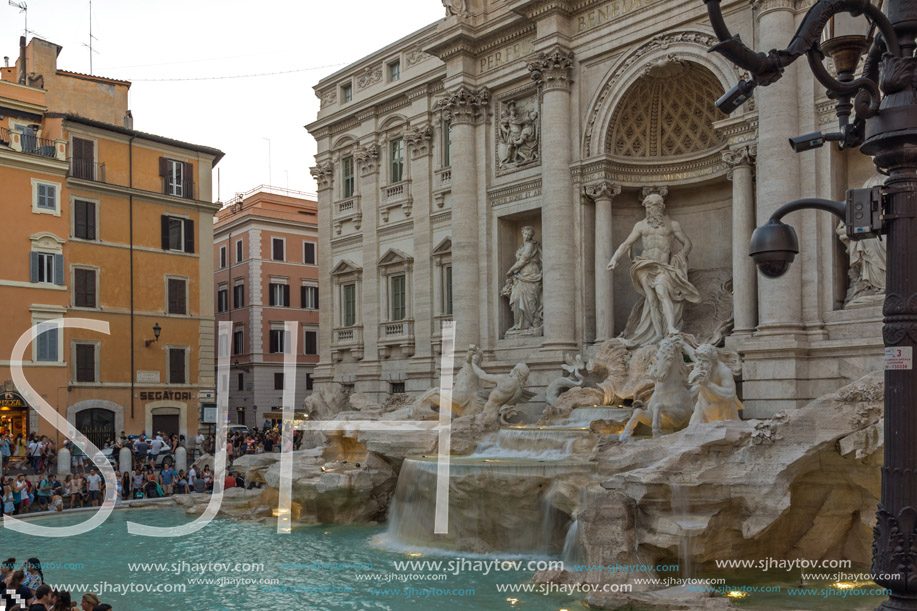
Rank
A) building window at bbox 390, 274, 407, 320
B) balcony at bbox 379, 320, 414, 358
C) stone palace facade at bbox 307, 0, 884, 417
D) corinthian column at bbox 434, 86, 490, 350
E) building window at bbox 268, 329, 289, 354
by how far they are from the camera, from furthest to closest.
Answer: building window at bbox 268, 329, 289, 354, building window at bbox 390, 274, 407, 320, balcony at bbox 379, 320, 414, 358, corinthian column at bbox 434, 86, 490, 350, stone palace facade at bbox 307, 0, 884, 417

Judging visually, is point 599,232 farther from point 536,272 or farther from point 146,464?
point 146,464

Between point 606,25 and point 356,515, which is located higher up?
point 606,25

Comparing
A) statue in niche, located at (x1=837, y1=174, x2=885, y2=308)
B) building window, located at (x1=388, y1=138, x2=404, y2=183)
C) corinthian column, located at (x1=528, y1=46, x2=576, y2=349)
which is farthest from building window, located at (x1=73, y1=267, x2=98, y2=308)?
statue in niche, located at (x1=837, y1=174, x2=885, y2=308)

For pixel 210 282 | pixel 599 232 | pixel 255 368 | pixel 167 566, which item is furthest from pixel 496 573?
pixel 255 368

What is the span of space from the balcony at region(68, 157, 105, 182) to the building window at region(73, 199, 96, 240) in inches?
37.6

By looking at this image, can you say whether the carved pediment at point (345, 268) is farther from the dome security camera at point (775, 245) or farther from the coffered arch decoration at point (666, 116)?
the dome security camera at point (775, 245)

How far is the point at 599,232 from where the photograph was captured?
20.8 m

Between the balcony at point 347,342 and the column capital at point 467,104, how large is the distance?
26.6ft

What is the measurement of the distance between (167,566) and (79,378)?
18.4 metres

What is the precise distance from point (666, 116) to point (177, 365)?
68.4 ft

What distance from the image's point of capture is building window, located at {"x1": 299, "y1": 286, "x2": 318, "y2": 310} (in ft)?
152

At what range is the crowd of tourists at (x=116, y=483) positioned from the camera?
1927 cm

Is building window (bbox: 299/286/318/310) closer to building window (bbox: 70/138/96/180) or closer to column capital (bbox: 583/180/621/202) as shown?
building window (bbox: 70/138/96/180)

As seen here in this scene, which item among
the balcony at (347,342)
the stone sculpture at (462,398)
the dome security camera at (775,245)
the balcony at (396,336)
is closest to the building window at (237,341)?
the balcony at (347,342)
